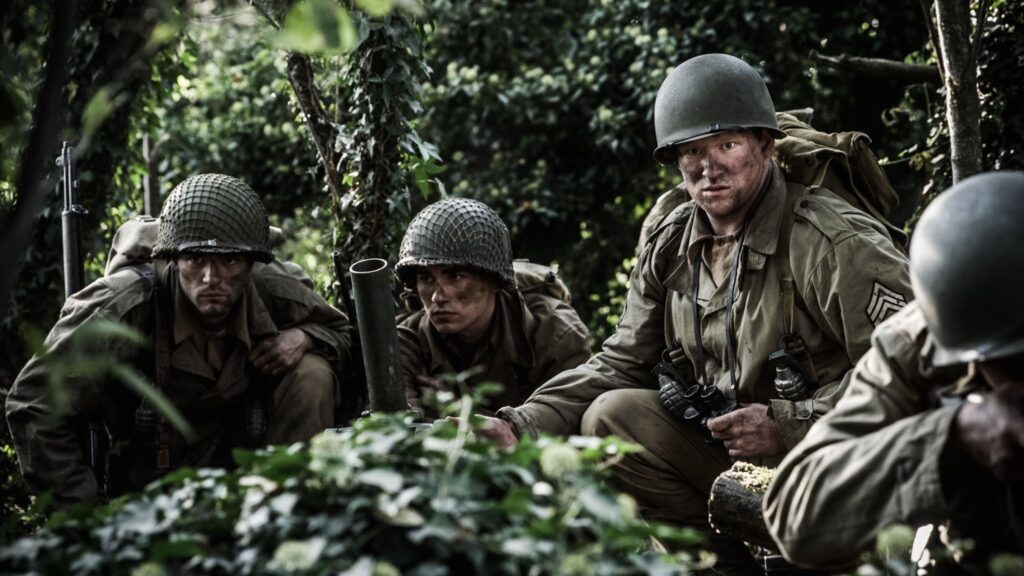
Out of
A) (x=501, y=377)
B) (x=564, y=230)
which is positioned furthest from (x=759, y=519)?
(x=564, y=230)

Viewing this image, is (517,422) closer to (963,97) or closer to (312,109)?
(963,97)

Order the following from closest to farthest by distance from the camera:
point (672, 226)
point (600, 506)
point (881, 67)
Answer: point (600, 506)
point (672, 226)
point (881, 67)

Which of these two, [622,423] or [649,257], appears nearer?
[622,423]

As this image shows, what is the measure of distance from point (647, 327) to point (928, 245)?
243cm

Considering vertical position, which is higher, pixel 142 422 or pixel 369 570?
pixel 369 570

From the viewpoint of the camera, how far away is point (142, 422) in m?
5.62

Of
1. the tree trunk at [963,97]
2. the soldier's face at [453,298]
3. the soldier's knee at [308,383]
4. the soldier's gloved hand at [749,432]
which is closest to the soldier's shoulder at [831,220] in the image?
the soldier's gloved hand at [749,432]

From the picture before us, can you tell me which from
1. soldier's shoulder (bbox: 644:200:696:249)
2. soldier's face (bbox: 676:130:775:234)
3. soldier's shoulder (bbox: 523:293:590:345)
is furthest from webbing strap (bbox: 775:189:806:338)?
soldier's shoulder (bbox: 523:293:590:345)

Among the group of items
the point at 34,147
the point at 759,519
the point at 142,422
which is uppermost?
the point at 34,147

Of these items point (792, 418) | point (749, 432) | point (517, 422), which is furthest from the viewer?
point (517, 422)

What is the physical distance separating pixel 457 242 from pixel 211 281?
1151 mm

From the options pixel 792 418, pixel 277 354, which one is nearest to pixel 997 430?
pixel 792 418

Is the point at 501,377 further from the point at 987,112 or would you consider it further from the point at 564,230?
the point at 564,230

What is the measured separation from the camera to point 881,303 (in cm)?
439
